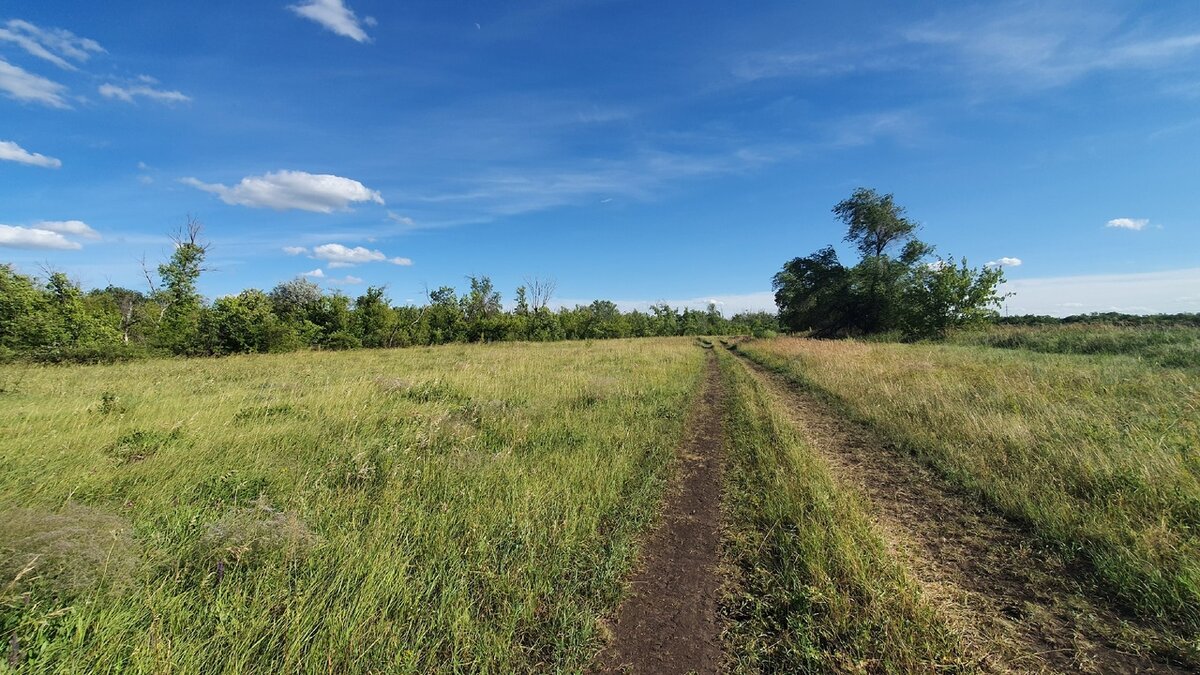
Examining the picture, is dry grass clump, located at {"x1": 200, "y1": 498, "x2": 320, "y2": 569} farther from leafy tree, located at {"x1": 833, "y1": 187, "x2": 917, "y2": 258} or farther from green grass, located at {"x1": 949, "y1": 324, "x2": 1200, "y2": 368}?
leafy tree, located at {"x1": 833, "y1": 187, "x2": 917, "y2": 258}

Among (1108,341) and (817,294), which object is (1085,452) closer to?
(1108,341)

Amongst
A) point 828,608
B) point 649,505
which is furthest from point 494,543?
point 828,608

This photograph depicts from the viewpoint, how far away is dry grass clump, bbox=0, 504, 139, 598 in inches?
103

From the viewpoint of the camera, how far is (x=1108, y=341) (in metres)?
18.9

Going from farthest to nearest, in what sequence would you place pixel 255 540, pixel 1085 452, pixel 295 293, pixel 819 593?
pixel 295 293 → pixel 1085 452 → pixel 255 540 → pixel 819 593

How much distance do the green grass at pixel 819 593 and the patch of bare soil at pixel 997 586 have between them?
29 cm

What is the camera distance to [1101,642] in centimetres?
284

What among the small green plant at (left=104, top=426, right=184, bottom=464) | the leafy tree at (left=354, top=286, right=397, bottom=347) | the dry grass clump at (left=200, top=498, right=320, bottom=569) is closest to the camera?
the dry grass clump at (left=200, top=498, right=320, bottom=569)

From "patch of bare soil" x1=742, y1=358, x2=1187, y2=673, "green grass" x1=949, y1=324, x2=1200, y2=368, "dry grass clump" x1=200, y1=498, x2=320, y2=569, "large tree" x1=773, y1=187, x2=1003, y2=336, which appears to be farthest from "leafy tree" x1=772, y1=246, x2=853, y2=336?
"dry grass clump" x1=200, y1=498, x2=320, y2=569

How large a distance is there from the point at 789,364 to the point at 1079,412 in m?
11.3

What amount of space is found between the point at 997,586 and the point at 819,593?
1.69 meters

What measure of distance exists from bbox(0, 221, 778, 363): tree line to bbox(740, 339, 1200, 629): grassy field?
3464 cm

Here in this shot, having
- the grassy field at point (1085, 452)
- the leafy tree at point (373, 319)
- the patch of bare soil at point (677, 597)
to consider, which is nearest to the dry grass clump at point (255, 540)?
the patch of bare soil at point (677, 597)

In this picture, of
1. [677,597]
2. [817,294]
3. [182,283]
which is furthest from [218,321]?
[817,294]
